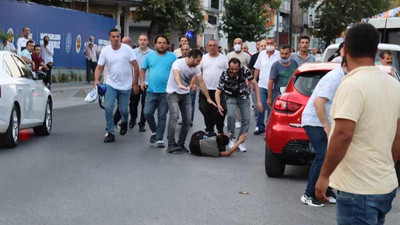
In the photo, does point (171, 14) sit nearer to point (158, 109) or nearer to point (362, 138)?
point (158, 109)

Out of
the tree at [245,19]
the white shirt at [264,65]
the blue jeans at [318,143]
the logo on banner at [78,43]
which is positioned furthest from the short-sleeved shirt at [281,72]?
the tree at [245,19]

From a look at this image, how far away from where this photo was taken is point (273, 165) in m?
9.68

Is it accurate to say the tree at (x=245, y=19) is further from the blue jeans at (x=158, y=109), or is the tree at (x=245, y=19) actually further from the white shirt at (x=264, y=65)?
the blue jeans at (x=158, y=109)

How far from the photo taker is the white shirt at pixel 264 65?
15133mm

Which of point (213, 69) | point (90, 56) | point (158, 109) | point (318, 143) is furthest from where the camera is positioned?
point (90, 56)

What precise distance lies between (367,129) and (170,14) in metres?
38.5

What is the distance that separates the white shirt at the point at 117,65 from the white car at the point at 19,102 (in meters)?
1.18

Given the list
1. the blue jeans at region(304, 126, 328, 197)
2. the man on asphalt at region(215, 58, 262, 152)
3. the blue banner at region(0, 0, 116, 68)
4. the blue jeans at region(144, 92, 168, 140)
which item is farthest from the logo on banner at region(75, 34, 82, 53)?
the blue jeans at region(304, 126, 328, 197)

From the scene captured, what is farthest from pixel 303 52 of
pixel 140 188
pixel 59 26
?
pixel 59 26

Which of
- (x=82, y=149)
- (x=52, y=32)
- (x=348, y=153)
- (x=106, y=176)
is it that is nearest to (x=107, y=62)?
(x=82, y=149)

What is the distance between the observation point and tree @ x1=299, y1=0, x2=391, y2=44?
222ft

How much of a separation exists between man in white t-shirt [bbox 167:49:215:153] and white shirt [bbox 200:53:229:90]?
0.83 meters

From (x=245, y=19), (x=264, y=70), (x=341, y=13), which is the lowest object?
(x=264, y=70)

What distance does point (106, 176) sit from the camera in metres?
9.55
